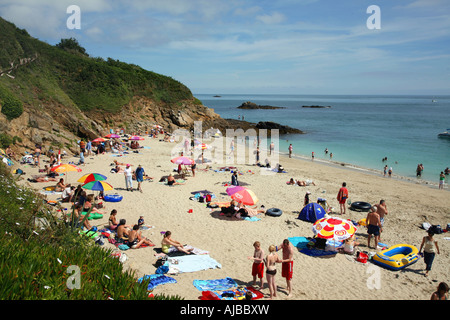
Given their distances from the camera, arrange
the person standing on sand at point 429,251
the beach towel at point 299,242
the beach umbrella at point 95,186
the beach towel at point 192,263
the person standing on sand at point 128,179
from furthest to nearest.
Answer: the person standing on sand at point 128,179 → the beach umbrella at point 95,186 → the beach towel at point 299,242 → the person standing on sand at point 429,251 → the beach towel at point 192,263

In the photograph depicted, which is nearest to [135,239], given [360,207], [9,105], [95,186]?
[95,186]

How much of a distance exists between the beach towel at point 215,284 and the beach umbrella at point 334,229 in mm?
3585

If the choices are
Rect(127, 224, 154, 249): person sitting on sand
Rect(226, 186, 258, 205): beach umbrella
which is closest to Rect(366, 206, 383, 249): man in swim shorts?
Rect(226, 186, 258, 205): beach umbrella

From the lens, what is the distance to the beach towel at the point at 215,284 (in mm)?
7457

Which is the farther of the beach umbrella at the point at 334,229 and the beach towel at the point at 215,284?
the beach umbrella at the point at 334,229

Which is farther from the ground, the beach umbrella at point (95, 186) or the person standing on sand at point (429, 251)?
the beach umbrella at point (95, 186)

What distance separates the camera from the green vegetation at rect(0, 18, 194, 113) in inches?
1097

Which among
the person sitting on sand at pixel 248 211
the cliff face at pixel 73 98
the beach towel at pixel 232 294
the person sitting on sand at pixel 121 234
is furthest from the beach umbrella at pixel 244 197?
the cliff face at pixel 73 98

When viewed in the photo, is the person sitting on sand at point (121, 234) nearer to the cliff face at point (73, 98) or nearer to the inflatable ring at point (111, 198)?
the inflatable ring at point (111, 198)

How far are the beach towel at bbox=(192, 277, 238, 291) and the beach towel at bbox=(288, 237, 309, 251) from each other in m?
3.35

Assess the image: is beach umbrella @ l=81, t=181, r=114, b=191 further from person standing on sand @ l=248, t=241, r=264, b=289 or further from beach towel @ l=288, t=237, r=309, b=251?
beach towel @ l=288, t=237, r=309, b=251

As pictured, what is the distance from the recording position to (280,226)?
12102 mm

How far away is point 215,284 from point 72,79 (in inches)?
1449
